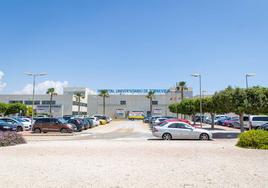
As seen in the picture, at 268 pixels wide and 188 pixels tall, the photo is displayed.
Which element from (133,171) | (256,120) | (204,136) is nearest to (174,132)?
(204,136)

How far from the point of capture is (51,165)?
9594mm

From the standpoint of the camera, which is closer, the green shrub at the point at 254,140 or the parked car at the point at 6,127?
the green shrub at the point at 254,140

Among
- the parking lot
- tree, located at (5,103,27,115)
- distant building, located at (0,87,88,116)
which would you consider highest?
distant building, located at (0,87,88,116)

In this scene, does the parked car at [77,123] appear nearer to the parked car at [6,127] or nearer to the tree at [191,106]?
the parked car at [6,127]

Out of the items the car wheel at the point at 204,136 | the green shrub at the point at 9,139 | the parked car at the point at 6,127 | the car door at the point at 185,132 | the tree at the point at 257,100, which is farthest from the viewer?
the parked car at the point at 6,127

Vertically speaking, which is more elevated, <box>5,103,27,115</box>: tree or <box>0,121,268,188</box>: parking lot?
<box>5,103,27,115</box>: tree

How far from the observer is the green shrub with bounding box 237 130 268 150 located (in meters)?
15.0

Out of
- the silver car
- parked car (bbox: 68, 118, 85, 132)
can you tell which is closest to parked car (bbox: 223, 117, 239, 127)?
the silver car

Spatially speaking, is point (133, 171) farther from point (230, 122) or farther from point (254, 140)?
point (230, 122)

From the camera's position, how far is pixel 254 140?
15.2 meters

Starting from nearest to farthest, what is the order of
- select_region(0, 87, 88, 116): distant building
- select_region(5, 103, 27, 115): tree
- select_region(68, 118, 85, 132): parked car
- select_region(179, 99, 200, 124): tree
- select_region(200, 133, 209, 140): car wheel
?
select_region(200, 133, 209, 140): car wheel
select_region(68, 118, 85, 132): parked car
select_region(179, 99, 200, 124): tree
select_region(5, 103, 27, 115): tree
select_region(0, 87, 88, 116): distant building

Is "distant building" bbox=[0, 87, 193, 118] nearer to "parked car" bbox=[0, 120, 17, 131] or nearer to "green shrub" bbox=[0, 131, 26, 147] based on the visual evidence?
"parked car" bbox=[0, 120, 17, 131]

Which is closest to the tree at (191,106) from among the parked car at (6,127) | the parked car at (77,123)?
the parked car at (77,123)

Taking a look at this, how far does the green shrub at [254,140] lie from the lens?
1498cm
